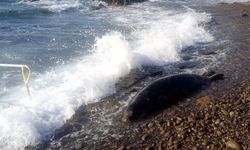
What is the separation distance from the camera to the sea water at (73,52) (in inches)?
423

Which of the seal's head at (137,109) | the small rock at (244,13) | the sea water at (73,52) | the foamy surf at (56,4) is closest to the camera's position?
the seal's head at (137,109)

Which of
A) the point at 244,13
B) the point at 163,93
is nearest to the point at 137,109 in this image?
the point at 163,93

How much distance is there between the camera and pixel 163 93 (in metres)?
10.8

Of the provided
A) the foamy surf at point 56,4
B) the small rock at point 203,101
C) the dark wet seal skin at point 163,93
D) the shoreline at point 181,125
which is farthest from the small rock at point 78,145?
the foamy surf at point 56,4

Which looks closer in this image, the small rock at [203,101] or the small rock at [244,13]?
the small rock at [203,101]

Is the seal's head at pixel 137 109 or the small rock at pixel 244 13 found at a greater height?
the seal's head at pixel 137 109

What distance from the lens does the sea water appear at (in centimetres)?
1074

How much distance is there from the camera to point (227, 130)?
344 inches

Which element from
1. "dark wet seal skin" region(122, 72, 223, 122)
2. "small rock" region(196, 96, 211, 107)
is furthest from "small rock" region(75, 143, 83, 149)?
"small rock" region(196, 96, 211, 107)

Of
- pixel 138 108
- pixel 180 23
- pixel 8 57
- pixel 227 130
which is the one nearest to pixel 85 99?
pixel 138 108

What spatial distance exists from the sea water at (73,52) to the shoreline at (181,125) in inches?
21.9

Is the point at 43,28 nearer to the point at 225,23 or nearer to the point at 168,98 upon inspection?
the point at 225,23

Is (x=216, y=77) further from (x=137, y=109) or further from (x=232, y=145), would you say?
(x=232, y=145)

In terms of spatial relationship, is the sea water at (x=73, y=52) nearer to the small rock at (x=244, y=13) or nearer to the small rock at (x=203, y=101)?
the small rock at (x=244, y=13)
